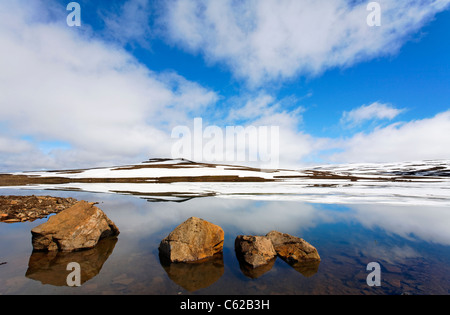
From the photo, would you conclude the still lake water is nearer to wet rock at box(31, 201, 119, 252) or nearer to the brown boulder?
the brown boulder

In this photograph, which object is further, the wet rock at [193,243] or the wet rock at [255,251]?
the wet rock at [193,243]

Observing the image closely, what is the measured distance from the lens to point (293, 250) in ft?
29.6

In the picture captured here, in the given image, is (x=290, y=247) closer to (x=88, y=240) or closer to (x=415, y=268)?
(x=415, y=268)

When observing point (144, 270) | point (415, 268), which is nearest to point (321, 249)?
point (415, 268)

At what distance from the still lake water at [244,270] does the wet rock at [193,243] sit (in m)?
0.49

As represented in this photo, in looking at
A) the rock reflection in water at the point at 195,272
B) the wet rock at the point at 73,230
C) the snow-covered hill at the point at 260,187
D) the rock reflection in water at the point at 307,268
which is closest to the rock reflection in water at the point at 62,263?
the wet rock at the point at 73,230

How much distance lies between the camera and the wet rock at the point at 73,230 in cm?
948

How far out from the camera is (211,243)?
370 inches

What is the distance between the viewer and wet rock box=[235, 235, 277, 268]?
8344 mm

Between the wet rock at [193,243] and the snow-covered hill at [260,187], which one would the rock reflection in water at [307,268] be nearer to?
the wet rock at [193,243]

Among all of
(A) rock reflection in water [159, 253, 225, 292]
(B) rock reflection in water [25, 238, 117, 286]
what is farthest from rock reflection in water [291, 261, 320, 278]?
(B) rock reflection in water [25, 238, 117, 286]

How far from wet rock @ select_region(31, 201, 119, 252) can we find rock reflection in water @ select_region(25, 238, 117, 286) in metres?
0.37
